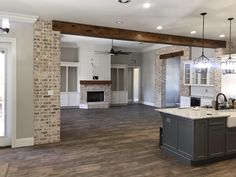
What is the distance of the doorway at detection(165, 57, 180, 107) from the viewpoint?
1178 centimetres

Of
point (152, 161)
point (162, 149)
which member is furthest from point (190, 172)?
point (162, 149)

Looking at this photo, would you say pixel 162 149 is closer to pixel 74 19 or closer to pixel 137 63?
pixel 74 19

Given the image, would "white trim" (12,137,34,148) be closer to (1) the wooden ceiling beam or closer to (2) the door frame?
(2) the door frame

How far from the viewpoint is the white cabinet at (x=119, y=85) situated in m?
12.5

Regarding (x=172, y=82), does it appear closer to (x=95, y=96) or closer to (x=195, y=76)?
(x=195, y=76)

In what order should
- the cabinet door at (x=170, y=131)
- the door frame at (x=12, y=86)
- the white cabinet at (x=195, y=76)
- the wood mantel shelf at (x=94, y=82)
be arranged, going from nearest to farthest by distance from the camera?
the cabinet door at (x=170, y=131) < the door frame at (x=12, y=86) < the white cabinet at (x=195, y=76) < the wood mantel shelf at (x=94, y=82)

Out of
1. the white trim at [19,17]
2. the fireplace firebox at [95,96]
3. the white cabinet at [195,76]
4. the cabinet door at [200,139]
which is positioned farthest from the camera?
the fireplace firebox at [95,96]

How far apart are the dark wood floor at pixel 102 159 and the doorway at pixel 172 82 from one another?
6191mm

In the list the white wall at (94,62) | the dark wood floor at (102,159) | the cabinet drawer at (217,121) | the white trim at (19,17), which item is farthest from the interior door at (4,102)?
the white wall at (94,62)

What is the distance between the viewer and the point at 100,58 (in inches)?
460

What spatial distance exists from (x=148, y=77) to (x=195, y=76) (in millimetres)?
3990

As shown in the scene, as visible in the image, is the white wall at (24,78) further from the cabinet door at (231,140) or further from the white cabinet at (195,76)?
the white cabinet at (195,76)

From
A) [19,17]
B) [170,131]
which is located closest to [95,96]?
[19,17]

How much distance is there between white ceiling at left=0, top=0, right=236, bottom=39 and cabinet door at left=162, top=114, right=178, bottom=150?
7.24 feet
